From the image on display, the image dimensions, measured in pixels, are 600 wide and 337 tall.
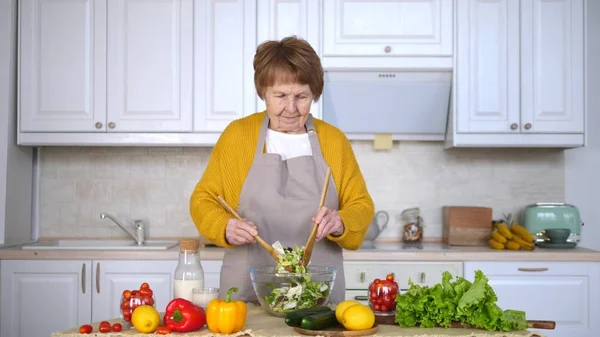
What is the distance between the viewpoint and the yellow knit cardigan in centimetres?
247

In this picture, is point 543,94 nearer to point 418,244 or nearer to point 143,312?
point 418,244

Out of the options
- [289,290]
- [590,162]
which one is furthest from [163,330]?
[590,162]

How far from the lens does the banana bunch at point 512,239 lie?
407 centimetres

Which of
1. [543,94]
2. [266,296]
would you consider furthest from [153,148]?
[266,296]

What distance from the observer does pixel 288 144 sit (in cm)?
267

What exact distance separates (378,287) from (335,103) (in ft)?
7.55

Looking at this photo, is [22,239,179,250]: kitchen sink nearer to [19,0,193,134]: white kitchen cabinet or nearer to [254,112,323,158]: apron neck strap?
[19,0,193,134]: white kitchen cabinet

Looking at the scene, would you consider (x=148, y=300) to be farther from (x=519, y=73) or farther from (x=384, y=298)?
(x=519, y=73)

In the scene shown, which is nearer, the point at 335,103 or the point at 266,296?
the point at 266,296

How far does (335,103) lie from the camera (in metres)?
4.31

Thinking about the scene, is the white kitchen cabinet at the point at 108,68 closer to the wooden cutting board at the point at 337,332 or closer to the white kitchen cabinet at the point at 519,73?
the white kitchen cabinet at the point at 519,73

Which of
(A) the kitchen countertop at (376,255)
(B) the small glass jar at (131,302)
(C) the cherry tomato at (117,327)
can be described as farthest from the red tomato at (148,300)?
(A) the kitchen countertop at (376,255)

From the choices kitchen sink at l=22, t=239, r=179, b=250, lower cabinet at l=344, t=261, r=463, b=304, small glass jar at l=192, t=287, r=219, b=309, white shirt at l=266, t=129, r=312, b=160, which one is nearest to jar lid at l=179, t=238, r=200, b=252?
small glass jar at l=192, t=287, r=219, b=309

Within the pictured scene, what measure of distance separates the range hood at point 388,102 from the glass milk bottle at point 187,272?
89.6 inches
